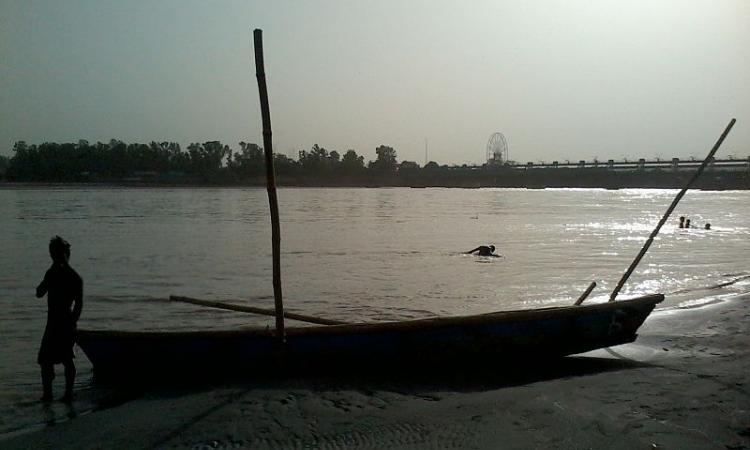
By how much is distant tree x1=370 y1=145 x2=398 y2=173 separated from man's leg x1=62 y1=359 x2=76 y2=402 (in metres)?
156

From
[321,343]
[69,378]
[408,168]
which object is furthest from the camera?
[408,168]

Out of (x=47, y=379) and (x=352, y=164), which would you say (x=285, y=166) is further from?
(x=47, y=379)

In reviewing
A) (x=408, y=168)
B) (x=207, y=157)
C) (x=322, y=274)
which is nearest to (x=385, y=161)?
(x=408, y=168)

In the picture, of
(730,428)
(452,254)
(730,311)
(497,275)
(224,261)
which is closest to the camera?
(730,428)

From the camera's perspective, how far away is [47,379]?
280 inches

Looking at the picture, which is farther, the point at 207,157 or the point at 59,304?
the point at 207,157

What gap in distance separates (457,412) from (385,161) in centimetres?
16386

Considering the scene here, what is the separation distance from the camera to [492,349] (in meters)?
7.81

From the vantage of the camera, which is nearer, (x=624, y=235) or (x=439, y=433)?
(x=439, y=433)

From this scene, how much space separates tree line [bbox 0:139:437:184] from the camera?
432ft

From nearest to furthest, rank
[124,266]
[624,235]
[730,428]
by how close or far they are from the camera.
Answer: [730,428], [124,266], [624,235]

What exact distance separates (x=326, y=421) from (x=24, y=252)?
69.6ft

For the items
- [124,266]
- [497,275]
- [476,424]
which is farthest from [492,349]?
[124,266]

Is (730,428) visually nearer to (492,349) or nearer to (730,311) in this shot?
(492,349)
